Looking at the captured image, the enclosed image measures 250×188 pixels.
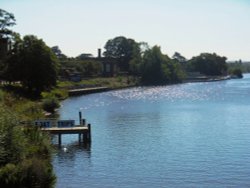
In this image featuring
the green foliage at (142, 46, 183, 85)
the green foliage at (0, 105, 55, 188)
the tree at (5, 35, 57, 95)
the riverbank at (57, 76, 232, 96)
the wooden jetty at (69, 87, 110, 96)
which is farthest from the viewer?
the green foliage at (142, 46, 183, 85)

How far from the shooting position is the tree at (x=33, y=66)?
283ft

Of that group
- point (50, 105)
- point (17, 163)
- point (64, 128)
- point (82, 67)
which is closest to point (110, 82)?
point (82, 67)

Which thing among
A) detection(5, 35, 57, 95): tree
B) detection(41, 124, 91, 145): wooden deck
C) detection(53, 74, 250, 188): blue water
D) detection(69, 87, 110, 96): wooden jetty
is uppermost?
detection(5, 35, 57, 95): tree

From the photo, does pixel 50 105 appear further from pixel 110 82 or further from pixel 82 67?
pixel 82 67

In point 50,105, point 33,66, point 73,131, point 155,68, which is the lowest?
point 73,131

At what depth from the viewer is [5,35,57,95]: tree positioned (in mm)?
86188

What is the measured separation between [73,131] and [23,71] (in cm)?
4513

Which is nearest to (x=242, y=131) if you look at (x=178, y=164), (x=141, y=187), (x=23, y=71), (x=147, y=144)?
(x=147, y=144)

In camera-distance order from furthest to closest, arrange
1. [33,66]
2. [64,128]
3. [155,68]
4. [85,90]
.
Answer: [155,68], [85,90], [33,66], [64,128]

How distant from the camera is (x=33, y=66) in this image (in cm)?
8650

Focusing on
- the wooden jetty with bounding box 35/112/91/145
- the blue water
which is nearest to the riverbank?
the blue water

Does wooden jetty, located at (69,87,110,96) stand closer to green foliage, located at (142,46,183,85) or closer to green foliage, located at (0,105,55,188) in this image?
green foliage, located at (142,46,183,85)

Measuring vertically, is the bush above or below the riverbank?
below

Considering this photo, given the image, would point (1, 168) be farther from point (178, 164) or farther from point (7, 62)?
point (7, 62)
